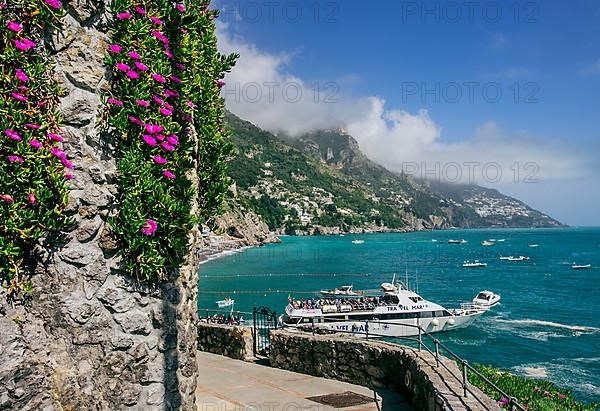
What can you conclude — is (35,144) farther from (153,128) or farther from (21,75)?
(153,128)

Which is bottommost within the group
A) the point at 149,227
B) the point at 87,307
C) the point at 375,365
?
the point at 375,365

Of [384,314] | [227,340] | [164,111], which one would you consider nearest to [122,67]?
[164,111]

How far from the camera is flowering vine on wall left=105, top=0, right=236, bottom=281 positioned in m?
5.25

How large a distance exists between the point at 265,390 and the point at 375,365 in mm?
2148

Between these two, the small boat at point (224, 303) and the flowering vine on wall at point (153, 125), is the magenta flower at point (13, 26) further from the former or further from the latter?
the small boat at point (224, 303)

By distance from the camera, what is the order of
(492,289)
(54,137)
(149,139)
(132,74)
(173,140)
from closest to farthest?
(54,137), (132,74), (149,139), (173,140), (492,289)

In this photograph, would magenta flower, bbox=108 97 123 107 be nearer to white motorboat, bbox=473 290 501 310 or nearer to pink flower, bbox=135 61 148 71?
pink flower, bbox=135 61 148 71

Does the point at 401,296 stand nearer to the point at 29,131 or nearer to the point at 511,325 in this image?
the point at 511,325

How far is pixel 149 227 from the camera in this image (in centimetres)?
534

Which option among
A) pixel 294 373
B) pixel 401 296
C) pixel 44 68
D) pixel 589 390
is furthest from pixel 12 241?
pixel 401 296

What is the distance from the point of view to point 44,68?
4703 millimetres

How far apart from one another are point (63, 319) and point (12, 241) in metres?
0.90

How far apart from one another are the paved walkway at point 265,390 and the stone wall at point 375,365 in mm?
229

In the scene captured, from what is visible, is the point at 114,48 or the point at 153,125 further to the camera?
the point at 153,125
